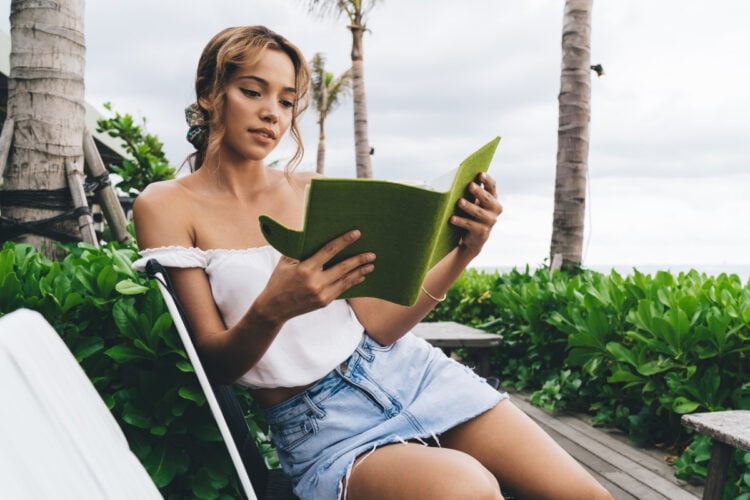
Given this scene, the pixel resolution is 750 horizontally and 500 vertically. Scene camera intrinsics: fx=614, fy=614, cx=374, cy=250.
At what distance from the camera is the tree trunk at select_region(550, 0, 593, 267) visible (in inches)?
245

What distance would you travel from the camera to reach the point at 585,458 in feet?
12.9

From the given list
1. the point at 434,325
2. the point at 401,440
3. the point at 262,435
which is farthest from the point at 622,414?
the point at 401,440

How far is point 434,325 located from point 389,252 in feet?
16.3

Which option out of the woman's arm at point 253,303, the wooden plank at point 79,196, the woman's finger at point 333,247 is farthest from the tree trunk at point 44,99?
the woman's finger at point 333,247

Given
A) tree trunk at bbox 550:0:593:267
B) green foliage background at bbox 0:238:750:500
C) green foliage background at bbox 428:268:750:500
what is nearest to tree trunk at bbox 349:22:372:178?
green foliage background at bbox 0:238:750:500

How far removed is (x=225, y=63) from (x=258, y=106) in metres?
0.16

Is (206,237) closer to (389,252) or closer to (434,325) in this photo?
(389,252)

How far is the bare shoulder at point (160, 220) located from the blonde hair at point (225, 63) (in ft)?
0.79

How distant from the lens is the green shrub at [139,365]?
2.13m

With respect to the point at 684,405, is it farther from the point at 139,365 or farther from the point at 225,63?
the point at 225,63

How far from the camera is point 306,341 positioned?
5.80ft

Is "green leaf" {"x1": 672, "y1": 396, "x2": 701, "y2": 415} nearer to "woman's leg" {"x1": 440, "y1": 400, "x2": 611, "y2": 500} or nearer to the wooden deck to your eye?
the wooden deck

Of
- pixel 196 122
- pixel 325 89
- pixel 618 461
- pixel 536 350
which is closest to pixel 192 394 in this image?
pixel 196 122

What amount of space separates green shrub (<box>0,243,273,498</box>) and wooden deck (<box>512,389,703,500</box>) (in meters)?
2.31
